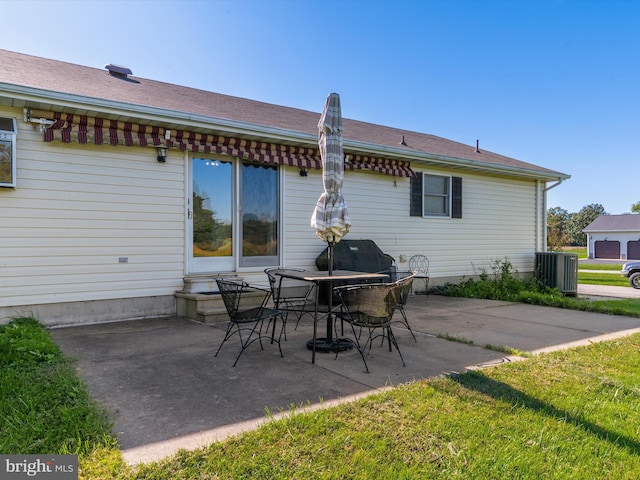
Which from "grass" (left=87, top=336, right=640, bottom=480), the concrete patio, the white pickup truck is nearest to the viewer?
"grass" (left=87, top=336, right=640, bottom=480)

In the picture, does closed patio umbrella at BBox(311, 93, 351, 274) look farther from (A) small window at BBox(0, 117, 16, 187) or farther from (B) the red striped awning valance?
(A) small window at BBox(0, 117, 16, 187)

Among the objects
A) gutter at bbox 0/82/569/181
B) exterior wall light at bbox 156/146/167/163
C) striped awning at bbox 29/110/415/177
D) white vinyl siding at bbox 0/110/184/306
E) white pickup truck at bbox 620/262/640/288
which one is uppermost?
gutter at bbox 0/82/569/181

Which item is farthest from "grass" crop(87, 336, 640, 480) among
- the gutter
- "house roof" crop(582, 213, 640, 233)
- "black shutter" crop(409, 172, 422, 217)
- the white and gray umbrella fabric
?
"house roof" crop(582, 213, 640, 233)

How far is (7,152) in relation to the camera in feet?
15.9

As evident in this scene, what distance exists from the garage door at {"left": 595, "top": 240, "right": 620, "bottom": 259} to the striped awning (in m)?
38.9

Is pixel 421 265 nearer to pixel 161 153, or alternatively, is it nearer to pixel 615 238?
pixel 161 153

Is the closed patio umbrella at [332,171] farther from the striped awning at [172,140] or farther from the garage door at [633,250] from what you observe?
the garage door at [633,250]

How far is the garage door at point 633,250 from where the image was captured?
35375 millimetres

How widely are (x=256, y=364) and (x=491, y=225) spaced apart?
8164mm

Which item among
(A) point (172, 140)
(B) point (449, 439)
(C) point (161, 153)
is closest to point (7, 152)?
(C) point (161, 153)

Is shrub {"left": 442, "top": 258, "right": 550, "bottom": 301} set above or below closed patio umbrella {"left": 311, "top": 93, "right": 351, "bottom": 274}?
below

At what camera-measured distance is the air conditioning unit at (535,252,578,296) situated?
9461 millimetres

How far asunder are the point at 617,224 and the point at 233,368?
43844 mm

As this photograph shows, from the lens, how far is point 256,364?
3742mm
